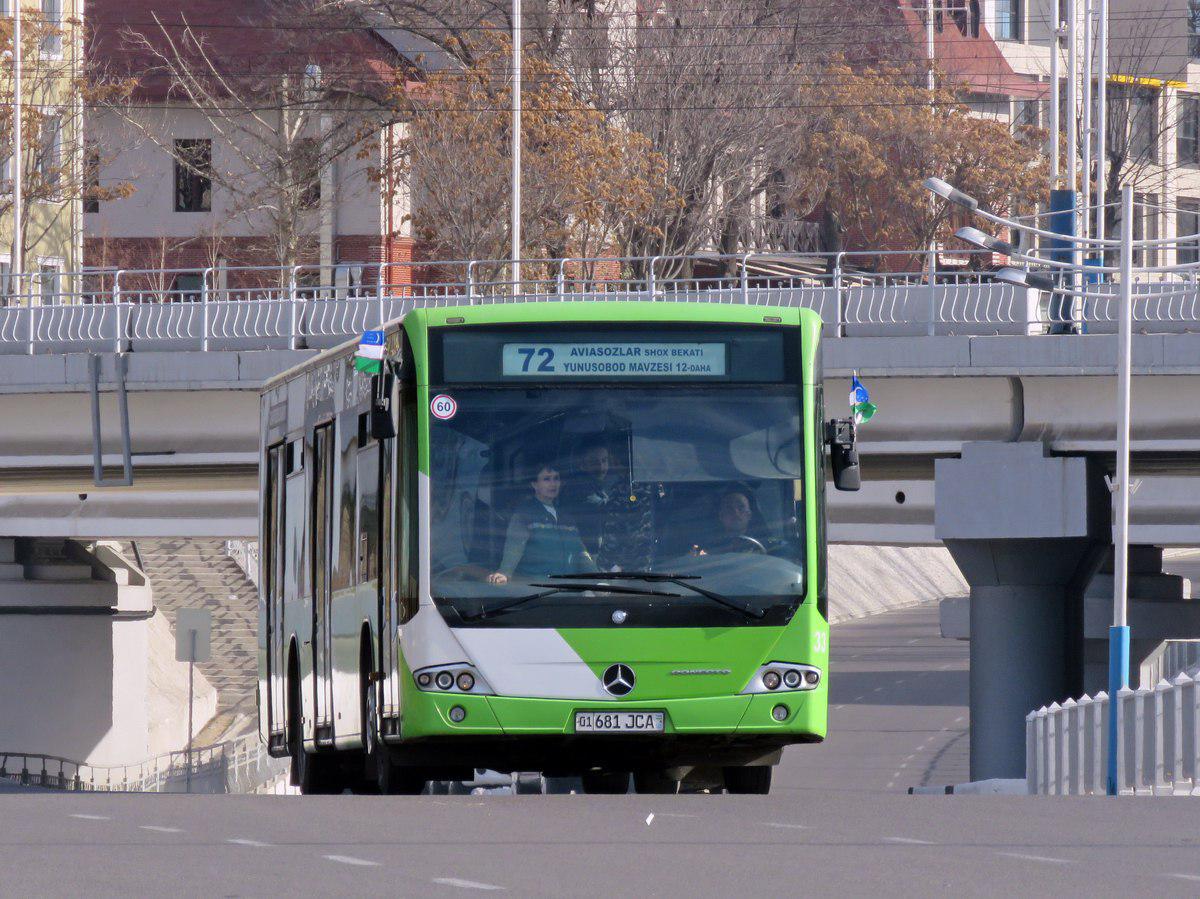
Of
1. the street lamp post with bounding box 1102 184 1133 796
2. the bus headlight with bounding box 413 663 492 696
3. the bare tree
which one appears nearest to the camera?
the bus headlight with bounding box 413 663 492 696

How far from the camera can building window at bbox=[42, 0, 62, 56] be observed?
6069cm

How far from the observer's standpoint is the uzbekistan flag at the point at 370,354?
50.5 feet

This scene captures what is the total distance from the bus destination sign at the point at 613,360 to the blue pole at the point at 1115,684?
364 inches

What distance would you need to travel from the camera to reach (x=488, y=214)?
56.4m

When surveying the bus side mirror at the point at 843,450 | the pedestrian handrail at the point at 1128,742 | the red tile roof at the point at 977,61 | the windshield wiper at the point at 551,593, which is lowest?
the pedestrian handrail at the point at 1128,742

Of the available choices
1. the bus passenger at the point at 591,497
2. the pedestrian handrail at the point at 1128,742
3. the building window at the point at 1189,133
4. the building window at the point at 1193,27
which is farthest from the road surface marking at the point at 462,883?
the building window at the point at 1193,27

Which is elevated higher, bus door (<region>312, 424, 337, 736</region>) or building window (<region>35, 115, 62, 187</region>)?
building window (<region>35, 115, 62, 187</region>)

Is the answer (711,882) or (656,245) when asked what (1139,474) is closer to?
(711,882)

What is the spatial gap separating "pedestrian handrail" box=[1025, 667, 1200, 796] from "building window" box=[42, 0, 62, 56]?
3748 cm

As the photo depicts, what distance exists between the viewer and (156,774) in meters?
40.4

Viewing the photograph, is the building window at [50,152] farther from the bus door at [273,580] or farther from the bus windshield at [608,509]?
the bus windshield at [608,509]

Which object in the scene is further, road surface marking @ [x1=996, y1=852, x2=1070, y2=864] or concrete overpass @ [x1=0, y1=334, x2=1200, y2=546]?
concrete overpass @ [x1=0, y1=334, x2=1200, y2=546]

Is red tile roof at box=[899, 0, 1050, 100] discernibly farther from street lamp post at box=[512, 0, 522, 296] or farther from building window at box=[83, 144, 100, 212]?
street lamp post at box=[512, 0, 522, 296]

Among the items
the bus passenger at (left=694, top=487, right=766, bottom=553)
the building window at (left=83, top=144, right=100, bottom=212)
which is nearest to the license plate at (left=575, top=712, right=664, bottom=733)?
the bus passenger at (left=694, top=487, right=766, bottom=553)
